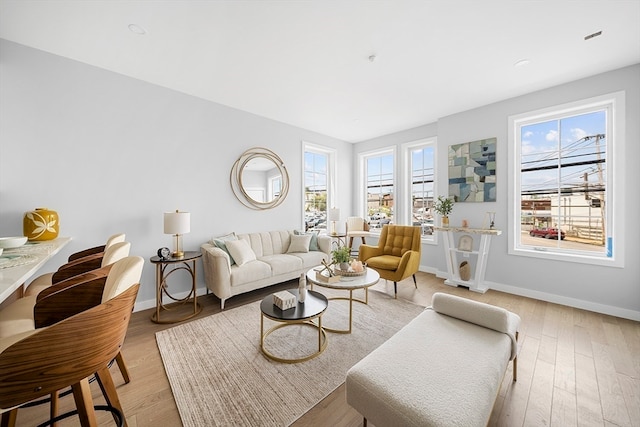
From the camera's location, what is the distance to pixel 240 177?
3.81m

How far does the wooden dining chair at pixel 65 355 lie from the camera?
0.82 meters

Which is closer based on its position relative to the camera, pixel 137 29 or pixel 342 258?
pixel 137 29

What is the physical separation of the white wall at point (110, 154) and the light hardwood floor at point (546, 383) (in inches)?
46.6

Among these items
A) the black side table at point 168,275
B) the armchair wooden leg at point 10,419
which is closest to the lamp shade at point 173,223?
the black side table at point 168,275

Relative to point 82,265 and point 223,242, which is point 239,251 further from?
point 82,265

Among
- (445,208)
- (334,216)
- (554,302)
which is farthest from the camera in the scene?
(334,216)

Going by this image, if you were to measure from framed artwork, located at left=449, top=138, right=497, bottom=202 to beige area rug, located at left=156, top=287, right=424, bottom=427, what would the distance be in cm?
216

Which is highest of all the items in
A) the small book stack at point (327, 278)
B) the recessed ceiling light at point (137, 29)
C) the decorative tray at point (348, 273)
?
the recessed ceiling light at point (137, 29)

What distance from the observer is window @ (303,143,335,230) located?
16.3 ft

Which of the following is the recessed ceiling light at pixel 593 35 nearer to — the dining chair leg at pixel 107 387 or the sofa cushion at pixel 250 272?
the sofa cushion at pixel 250 272

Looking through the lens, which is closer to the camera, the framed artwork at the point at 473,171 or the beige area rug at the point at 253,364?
the beige area rug at the point at 253,364

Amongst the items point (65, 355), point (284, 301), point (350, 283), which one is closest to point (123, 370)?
point (65, 355)

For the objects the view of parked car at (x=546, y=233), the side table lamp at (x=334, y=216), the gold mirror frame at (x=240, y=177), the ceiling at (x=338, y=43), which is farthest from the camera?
the side table lamp at (x=334, y=216)

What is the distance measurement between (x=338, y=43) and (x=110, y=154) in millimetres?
2770
